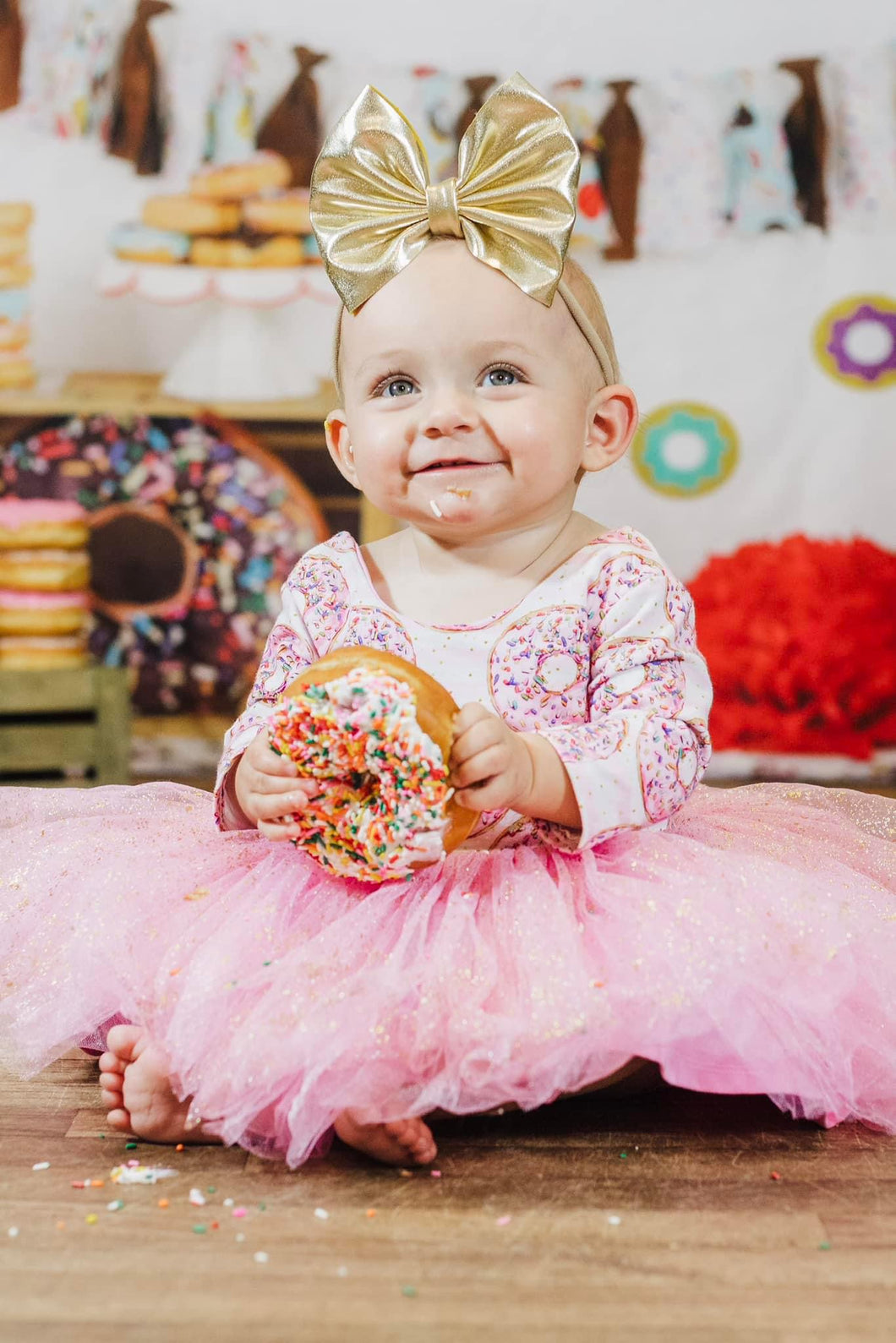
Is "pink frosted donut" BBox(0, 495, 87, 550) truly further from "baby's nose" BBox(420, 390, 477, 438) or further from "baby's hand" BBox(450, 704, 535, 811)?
"baby's hand" BBox(450, 704, 535, 811)

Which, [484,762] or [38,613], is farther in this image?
[38,613]

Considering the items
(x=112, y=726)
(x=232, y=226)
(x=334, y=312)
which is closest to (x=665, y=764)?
(x=112, y=726)

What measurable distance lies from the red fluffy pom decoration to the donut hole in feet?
4.25

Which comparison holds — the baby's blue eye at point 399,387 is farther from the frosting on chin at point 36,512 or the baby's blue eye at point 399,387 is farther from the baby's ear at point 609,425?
the frosting on chin at point 36,512

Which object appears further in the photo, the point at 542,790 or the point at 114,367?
the point at 114,367

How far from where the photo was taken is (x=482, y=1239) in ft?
3.15

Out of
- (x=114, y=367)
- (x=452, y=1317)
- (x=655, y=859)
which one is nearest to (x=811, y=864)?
(x=655, y=859)

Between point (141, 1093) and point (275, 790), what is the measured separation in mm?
257

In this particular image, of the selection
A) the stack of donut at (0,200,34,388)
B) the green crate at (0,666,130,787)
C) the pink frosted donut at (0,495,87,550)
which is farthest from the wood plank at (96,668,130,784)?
the stack of donut at (0,200,34,388)

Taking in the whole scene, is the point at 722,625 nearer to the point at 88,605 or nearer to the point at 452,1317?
the point at 88,605

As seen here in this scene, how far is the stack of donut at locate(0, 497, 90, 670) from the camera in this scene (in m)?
3.20

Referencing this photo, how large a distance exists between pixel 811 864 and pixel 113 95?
112 inches

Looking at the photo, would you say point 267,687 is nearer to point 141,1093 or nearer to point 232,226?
point 141,1093

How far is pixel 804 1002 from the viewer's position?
42.5 inches
